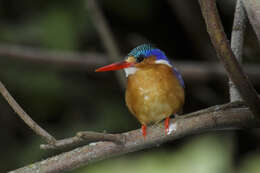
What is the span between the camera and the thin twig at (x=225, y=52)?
145cm

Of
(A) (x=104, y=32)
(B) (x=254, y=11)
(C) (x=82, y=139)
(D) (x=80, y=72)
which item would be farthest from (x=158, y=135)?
(D) (x=80, y=72)

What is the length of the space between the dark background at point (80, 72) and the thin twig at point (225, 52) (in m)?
2.14

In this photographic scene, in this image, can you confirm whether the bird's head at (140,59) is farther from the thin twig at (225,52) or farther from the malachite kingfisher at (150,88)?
the thin twig at (225,52)

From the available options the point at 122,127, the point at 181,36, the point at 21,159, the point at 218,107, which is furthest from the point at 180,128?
the point at 181,36

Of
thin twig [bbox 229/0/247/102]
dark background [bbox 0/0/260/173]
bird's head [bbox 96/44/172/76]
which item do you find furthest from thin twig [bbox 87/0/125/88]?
thin twig [bbox 229/0/247/102]

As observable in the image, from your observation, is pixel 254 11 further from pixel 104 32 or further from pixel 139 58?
pixel 104 32

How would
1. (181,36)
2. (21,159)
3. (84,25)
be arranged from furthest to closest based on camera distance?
(181,36), (84,25), (21,159)

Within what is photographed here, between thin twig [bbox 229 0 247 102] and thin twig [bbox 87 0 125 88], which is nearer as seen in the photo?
thin twig [bbox 229 0 247 102]

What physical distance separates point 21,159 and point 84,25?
1.31m

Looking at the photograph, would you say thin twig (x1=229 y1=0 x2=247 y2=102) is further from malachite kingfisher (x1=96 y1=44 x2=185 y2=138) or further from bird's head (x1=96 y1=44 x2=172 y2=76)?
bird's head (x1=96 y1=44 x2=172 y2=76)

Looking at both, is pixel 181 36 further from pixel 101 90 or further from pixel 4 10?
pixel 4 10

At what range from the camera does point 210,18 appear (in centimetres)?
146

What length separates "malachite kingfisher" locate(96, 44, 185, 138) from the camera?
7.77 ft

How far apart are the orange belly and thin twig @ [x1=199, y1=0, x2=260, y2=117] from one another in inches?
30.5
